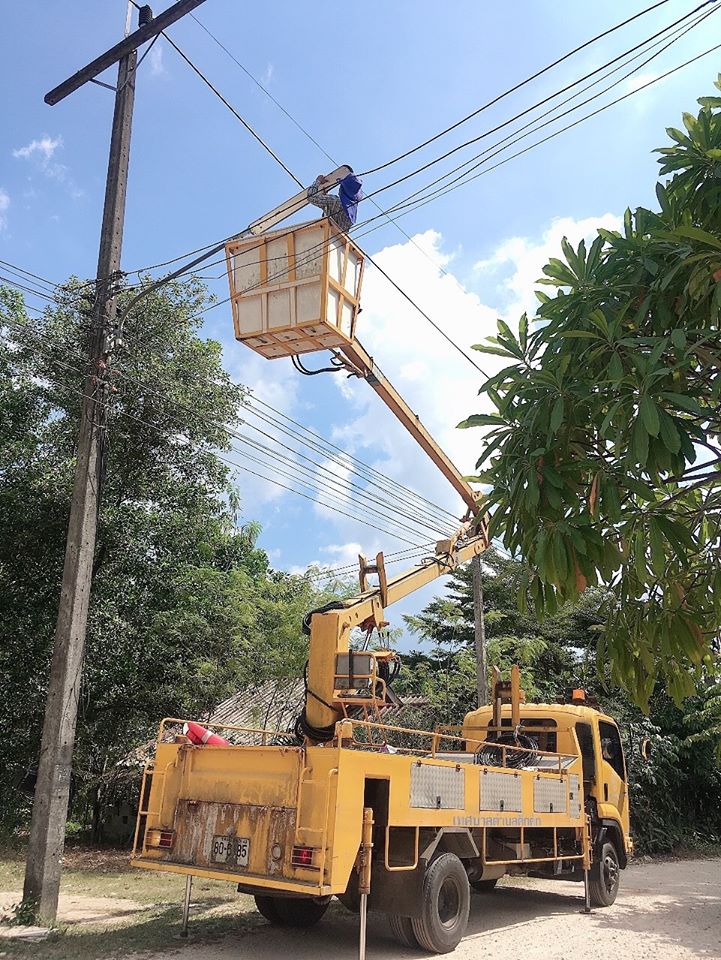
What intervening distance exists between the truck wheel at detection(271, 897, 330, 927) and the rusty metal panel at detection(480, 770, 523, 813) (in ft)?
6.94

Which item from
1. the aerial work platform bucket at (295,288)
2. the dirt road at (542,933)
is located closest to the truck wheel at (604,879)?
the dirt road at (542,933)

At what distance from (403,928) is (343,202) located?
7.86 m

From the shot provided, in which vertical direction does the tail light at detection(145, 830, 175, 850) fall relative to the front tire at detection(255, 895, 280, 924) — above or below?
above

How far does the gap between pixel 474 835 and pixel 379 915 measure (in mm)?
1863

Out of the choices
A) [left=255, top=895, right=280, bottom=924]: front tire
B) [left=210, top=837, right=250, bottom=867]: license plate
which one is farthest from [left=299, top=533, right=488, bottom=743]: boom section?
[left=255, top=895, right=280, bottom=924]: front tire

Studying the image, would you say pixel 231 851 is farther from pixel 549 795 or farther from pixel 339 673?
pixel 549 795

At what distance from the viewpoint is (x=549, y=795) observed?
1054 cm

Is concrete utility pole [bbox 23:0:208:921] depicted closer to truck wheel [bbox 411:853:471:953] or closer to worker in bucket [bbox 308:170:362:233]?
worker in bucket [bbox 308:170:362:233]

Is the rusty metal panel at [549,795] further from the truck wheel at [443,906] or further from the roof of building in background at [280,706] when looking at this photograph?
the roof of building in background at [280,706]

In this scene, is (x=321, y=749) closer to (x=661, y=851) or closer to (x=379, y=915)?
(x=379, y=915)

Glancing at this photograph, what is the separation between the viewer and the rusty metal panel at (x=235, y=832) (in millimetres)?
7438

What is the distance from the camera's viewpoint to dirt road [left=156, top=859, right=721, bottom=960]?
328 inches

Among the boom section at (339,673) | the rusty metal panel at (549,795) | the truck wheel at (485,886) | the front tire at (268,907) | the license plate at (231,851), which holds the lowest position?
the truck wheel at (485,886)

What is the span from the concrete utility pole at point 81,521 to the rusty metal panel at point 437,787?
4128mm
